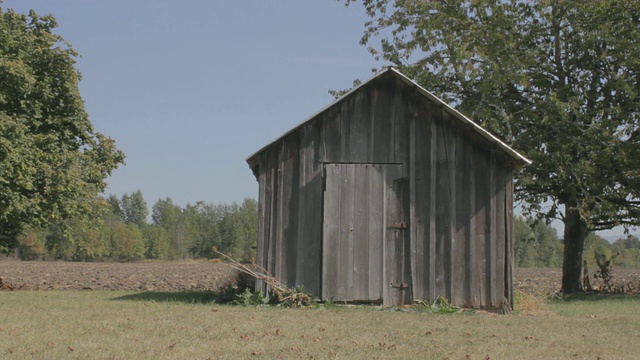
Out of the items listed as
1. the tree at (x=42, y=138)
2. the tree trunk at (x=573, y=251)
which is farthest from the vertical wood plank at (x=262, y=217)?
the tree trunk at (x=573, y=251)

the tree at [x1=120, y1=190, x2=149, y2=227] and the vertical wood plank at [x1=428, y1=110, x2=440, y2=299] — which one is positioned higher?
the tree at [x1=120, y1=190, x2=149, y2=227]

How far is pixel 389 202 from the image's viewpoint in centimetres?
1655

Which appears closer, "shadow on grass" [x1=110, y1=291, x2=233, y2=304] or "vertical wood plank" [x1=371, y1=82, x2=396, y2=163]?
"vertical wood plank" [x1=371, y1=82, x2=396, y2=163]

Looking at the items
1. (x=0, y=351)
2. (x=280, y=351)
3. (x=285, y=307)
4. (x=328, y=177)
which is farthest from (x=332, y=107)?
(x=0, y=351)

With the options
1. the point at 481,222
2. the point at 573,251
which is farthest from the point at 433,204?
the point at 573,251

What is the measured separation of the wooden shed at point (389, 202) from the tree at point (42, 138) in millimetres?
8867

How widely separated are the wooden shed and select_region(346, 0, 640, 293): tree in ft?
19.3

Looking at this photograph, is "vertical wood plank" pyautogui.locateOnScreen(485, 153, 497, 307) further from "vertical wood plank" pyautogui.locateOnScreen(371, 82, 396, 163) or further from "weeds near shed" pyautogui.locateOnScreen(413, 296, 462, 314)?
"vertical wood plank" pyautogui.locateOnScreen(371, 82, 396, 163)

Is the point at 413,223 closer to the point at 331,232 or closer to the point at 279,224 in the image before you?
the point at 331,232

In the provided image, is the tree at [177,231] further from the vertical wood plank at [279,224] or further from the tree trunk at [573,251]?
the vertical wood plank at [279,224]

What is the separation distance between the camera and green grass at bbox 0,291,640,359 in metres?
9.60

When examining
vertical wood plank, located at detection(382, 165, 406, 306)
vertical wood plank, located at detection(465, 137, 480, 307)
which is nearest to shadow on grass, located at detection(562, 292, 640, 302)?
vertical wood plank, located at detection(465, 137, 480, 307)

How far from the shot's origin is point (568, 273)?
25000 millimetres

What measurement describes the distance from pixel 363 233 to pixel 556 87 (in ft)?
34.6
